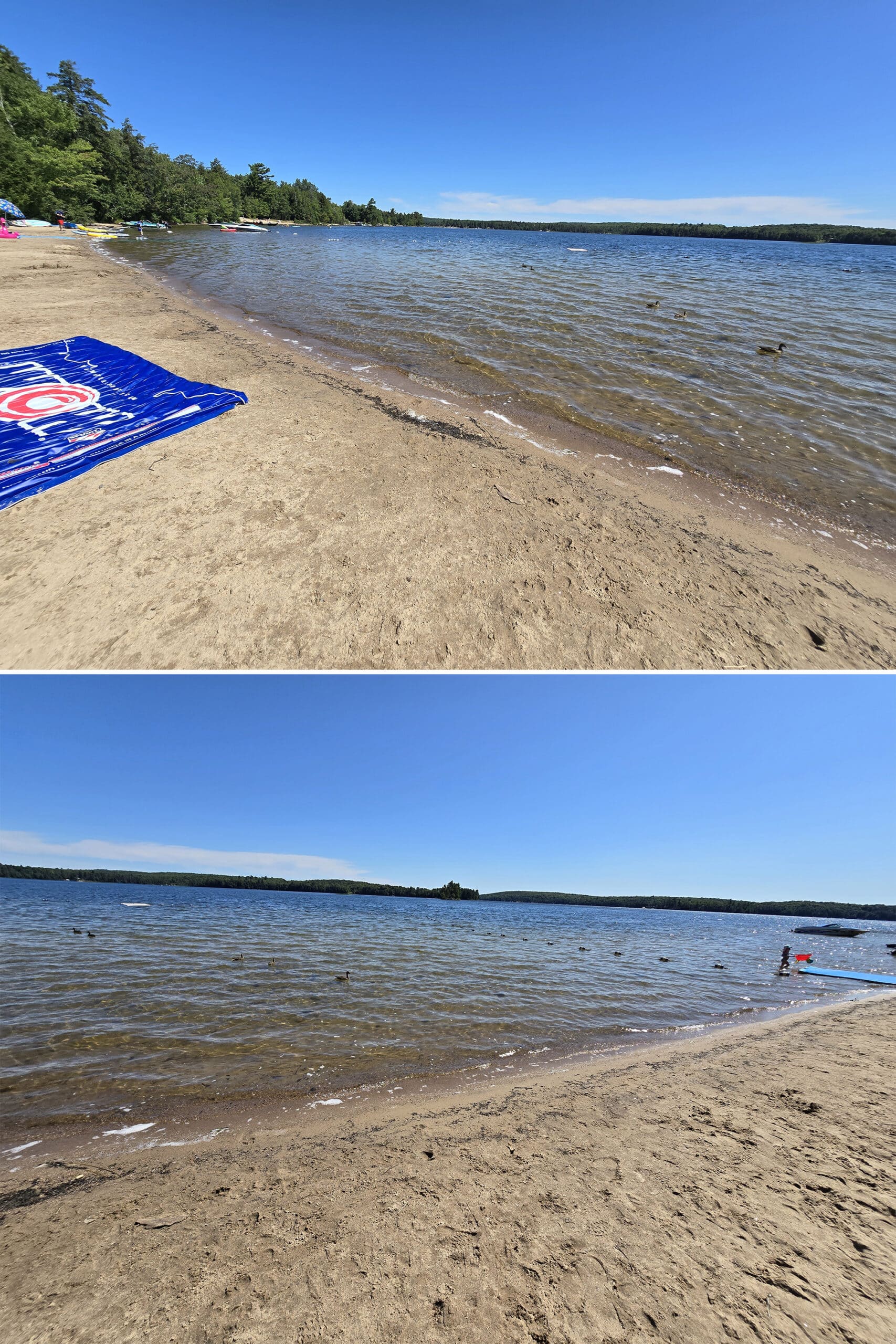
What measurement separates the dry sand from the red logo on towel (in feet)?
35.7

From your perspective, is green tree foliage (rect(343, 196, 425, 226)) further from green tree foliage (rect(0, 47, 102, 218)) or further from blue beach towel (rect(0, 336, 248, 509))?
blue beach towel (rect(0, 336, 248, 509))

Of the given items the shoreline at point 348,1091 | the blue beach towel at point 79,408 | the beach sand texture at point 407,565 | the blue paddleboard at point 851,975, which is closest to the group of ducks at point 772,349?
the beach sand texture at point 407,565

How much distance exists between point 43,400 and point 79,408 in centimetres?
97

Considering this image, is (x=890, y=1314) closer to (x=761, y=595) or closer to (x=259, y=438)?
(x=761, y=595)

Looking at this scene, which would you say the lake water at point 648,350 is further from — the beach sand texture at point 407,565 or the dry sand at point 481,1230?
the dry sand at point 481,1230

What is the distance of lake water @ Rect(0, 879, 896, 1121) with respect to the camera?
20.1 ft

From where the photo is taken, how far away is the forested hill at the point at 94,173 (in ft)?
156

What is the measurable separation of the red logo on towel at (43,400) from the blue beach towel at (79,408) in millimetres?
19

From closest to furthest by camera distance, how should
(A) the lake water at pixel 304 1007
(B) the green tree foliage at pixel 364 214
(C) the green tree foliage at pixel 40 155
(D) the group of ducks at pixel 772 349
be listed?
(A) the lake water at pixel 304 1007, (D) the group of ducks at pixel 772 349, (C) the green tree foliage at pixel 40 155, (B) the green tree foliage at pixel 364 214

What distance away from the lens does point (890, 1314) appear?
2.82 meters

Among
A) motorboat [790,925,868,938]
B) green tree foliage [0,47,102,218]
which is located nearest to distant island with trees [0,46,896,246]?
green tree foliage [0,47,102,218]

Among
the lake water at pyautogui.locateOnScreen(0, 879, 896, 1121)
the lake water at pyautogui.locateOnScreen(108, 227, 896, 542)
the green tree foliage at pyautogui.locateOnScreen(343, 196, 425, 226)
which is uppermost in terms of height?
the green tree foliage at pyautogui.locateOnScreen(343, 196, 425, 226)

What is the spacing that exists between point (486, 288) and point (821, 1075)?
105 ft

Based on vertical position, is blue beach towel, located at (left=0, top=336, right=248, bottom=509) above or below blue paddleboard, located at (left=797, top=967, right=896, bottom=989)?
above
